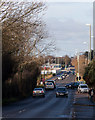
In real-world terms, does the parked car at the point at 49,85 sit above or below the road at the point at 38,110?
above

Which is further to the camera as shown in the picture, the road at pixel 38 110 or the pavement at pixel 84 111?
the road at pixel 38 110

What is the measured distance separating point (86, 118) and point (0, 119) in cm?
547

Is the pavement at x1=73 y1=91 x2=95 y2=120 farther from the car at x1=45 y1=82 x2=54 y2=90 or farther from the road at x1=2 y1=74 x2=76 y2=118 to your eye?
the car at x1=45 y1=82 x2=54 y2=90

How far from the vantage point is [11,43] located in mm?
28781

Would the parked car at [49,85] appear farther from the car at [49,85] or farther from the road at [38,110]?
the road at [38,110]

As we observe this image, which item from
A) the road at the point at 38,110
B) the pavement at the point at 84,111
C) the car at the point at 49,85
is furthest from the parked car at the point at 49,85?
the pavement at the point at 84,111

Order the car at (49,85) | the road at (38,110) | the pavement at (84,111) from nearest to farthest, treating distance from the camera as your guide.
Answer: the pavement at (84,111), the road at (38,110), the car at (49,85)

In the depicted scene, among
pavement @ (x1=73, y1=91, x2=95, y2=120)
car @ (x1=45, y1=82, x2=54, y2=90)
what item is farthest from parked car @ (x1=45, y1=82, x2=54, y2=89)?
pavement @ (x1=73, y1=91, x2=95, y2=120)

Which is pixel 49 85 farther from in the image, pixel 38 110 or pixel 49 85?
pixel 38 110

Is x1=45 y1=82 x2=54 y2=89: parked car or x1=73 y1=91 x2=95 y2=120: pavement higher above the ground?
x1=45 y1=82 x2=54 y2=89: parked car

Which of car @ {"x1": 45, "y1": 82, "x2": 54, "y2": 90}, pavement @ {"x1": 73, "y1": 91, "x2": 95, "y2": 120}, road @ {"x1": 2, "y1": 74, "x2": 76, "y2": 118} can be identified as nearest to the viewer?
pavement @ {"x1": 73, "y1": 91, "x2": 95, "y2": 120}

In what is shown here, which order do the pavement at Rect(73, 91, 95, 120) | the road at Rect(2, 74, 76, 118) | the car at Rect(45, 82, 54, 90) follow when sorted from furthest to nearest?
the car at Rect(45, 82, 54, 90) < the road at Rect(2, 74, 76, 118) < the pavement at Rect(73, 91, 95, 120)

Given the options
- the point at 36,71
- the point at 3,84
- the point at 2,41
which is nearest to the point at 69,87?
the point at 36,71

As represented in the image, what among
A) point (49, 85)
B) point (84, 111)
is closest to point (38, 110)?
point (84, 111)
